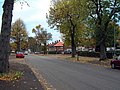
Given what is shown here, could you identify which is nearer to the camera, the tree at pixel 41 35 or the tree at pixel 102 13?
the tree at pixel 102 13

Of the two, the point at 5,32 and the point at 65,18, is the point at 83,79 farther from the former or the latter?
the point at 65,18

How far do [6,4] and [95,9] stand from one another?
33.4 meters

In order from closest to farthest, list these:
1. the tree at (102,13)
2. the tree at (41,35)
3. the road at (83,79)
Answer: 1. the road at (83,79)
2. the tree at (102,13)
3. the tree at (41,35)

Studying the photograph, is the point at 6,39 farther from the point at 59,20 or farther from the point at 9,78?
the point at 59,20

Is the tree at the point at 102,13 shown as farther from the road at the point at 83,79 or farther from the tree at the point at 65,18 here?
the road at the point at 83,79

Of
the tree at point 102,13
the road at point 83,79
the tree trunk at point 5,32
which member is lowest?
the road at point 83,79

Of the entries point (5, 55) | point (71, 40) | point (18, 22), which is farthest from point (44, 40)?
point (5, 55)

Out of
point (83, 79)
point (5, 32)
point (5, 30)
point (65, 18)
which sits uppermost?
point (65, 18)

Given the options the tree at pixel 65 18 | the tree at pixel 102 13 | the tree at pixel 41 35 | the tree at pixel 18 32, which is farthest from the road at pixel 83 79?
the tree at pixel 41 35

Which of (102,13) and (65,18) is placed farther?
(65,18)

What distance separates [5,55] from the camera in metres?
19.5

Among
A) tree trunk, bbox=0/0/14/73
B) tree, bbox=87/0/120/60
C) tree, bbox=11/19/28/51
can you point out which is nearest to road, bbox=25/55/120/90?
tree trunk, bbox=0/0/14/73

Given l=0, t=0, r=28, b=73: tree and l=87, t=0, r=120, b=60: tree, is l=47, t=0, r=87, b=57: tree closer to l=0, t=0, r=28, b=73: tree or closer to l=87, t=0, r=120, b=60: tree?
l=87, t=0, r=120, b=60: tree

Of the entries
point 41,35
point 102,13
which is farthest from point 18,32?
point 102,13
